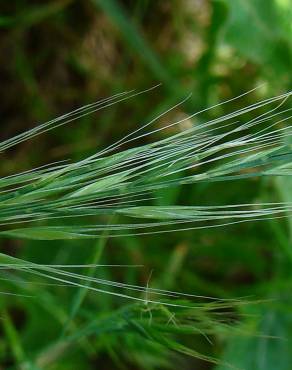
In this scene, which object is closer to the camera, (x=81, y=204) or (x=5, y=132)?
(x=81, y=204)

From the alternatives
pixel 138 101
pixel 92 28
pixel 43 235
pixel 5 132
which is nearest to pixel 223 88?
pixel 138 101

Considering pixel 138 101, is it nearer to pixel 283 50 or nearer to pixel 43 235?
pixel 283 50

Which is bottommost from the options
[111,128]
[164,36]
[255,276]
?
[255,276]

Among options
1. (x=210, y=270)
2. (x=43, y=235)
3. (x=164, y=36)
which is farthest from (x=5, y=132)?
(x=43, y=235)

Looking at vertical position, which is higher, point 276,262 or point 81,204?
point 81,204

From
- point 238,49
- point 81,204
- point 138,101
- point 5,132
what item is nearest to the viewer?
point 81,204

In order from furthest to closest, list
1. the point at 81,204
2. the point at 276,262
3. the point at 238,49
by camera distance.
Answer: the point at 276,262 < the point at 238,49 < the point at 81,204
